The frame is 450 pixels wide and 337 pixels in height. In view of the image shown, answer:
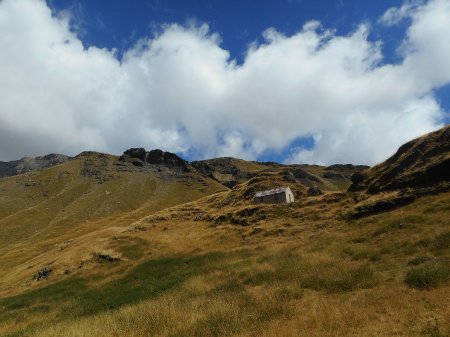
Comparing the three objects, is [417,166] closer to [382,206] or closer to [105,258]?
[382,206]

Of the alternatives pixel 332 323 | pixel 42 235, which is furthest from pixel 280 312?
pixel 42 235

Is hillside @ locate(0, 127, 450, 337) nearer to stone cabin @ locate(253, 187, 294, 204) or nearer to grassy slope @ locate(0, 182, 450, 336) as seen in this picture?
grassy slope @ locate(0, 182, 450, 336)

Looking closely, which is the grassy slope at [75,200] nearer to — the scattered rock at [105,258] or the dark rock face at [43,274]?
the dark rock face at [43,274]

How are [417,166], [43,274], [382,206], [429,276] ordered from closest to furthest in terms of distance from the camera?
[429,276]
[382,206]
[417,166]
[43,274]

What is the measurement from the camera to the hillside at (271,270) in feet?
36.4

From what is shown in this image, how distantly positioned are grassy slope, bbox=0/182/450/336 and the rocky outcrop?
2.81m

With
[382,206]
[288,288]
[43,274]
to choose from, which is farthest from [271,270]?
[43,274]

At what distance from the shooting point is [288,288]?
48.0ft

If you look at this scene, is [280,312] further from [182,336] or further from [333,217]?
[333,217]

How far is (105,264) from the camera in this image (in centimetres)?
4069

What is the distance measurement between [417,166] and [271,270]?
22857mm

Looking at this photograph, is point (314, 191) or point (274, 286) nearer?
point (274, 286)

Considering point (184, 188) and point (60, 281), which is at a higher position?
point (184, 188)

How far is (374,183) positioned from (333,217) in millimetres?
6140
